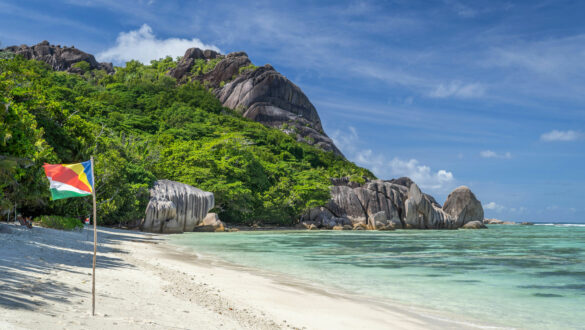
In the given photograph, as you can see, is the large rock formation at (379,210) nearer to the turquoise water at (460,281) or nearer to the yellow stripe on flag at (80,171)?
the turquoise water at (460,281)

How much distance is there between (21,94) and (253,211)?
2887 cm

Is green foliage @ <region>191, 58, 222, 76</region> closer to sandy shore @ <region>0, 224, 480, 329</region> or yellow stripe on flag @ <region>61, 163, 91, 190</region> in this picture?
sandy shore @ <region>0, 224, 480, 329</region>

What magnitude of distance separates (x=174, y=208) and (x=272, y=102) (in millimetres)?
63433

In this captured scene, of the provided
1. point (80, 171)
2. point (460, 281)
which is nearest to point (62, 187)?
point (80, 171)

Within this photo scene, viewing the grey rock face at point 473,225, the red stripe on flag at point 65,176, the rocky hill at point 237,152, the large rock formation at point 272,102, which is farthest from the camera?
the large rock formation at point 272,102

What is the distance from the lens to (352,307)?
333 inches

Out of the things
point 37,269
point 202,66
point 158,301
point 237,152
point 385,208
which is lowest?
point 158,301

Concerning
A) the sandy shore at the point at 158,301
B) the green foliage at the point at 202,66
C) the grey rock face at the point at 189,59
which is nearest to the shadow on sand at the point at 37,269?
the sandy shore at the point at 158,301

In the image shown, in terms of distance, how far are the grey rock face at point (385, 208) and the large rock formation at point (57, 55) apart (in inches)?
3307

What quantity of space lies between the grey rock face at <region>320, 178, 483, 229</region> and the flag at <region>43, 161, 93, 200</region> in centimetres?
4729

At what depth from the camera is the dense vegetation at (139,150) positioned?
17453 mm

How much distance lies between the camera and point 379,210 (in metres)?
54.1

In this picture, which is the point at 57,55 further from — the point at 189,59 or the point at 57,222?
the point at 57,222

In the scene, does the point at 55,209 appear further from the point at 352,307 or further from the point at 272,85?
the point at 272,85
